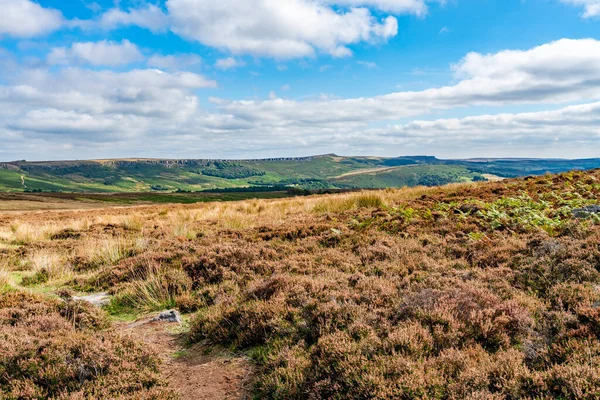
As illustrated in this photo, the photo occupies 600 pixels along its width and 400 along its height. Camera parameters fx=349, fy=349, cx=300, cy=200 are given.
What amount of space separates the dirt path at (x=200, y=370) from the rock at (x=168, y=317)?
0.63 m

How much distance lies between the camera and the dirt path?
4566mm

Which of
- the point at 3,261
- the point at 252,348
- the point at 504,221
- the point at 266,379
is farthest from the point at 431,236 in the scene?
the point at 3,261

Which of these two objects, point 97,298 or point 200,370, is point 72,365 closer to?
point 200,370

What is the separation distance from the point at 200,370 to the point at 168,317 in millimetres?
2362

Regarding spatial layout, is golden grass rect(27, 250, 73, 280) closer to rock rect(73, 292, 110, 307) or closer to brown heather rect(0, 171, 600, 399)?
brown heather rect(0, 171, 600, 399)

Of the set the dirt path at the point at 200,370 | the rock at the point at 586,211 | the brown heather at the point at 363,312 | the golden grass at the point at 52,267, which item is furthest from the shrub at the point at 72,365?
the rock at the point at 586,211

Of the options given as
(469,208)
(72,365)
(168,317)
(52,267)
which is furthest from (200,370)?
(469,208)

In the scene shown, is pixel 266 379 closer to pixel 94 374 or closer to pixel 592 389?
pixel 94 374

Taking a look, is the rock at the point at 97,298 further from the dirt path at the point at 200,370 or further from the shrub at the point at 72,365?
the dirt path at the point at 200,370

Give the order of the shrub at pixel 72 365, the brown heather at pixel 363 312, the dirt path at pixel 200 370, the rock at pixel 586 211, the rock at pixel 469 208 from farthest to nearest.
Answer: the rock at pixel 469 208
the rock at pixel 586 211
the dirt path at pixel 200 370
the shrub at pixel 72 365
the brown heather at pixel 363 312

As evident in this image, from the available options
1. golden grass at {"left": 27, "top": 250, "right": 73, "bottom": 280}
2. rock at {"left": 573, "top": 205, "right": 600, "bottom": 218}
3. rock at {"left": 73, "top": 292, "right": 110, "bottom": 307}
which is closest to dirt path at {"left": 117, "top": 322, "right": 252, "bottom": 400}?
rock at {"left": 73, "top": 292, "right": 110, "bottom": 307}

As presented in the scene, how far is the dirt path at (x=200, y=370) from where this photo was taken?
4.57 metres

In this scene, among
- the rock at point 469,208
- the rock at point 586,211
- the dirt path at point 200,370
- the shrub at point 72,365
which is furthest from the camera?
the rock at point 469,208

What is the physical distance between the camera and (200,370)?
518 cm
